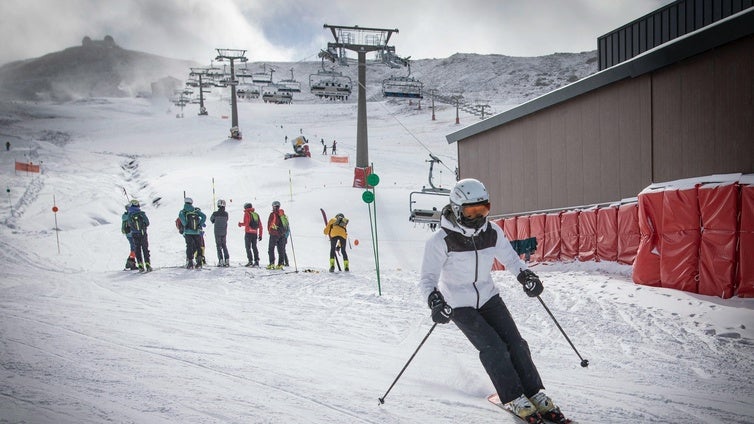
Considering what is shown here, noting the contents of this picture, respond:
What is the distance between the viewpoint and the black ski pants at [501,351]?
3719 millimetres

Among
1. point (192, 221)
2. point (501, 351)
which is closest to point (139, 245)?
point (192, 221)

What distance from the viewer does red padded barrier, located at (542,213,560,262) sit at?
14039 mm

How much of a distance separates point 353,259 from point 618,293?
410 inches

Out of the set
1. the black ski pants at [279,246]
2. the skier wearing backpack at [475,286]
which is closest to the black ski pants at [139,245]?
the black ski pants at [279,246]

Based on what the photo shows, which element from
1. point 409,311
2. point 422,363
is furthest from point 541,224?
point 422,363

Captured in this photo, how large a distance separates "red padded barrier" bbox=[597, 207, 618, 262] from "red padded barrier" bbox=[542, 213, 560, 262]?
75.4 inches

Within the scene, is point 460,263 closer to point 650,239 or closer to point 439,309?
point 439,309

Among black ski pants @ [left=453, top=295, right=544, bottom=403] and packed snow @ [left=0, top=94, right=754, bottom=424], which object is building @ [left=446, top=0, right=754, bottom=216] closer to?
packed snow @ [left=0, top=94, right=754, bottom=424]

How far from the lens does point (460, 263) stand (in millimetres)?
4062

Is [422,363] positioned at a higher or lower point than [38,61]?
lower

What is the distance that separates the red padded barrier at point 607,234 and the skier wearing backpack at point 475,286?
8.37 metres

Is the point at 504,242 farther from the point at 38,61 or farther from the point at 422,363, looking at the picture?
the point at 38,61

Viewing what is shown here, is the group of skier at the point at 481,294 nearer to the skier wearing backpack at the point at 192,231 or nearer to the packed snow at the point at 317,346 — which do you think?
the packed snow at the point at 317,346

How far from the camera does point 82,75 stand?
175m
